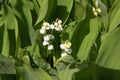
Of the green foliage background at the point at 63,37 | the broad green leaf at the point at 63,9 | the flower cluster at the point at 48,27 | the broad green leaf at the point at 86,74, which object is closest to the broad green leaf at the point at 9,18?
the green foliage background at the point at 63,37

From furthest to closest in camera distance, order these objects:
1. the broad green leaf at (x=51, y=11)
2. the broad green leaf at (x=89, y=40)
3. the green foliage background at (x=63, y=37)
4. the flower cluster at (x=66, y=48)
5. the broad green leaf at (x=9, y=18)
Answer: the broad green leaf at (x=51, y=11) → the broad green leaf at (x=9, y=18) → the broad green leaf at (x=89, y=40) → the flower cluster at (x=66, y=48) → the green foliage background at (x=63, y=37)

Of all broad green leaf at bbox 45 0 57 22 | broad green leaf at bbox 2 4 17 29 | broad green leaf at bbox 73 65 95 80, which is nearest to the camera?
broad green leaf at bbox 73 65 95 80

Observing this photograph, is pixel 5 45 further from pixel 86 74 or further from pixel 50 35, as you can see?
pixel 86 74

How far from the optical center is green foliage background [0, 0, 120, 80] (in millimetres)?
1642

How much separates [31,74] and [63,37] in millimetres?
459

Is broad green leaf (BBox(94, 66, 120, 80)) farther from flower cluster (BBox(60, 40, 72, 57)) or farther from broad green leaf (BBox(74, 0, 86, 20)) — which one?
broad green leaf (BBox(74, 0, 86, 20))

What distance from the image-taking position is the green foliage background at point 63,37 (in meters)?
1.64

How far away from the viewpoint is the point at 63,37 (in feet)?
6.87

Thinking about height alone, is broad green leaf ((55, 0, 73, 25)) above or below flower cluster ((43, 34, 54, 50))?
above

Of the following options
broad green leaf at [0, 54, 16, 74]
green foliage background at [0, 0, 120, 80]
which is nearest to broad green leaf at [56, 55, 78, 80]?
green foliage background at [0, 0, 120, 80]

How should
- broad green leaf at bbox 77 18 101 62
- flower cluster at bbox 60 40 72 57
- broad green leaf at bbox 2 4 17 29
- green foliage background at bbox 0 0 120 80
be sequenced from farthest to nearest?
broad green leaf at bbox 2 4 17 29 → broad green leaf at bbox 77 18 101 62 → flower cluster at bbox 60 40 72 57 → green foliage background at bbox 0 0 120 80

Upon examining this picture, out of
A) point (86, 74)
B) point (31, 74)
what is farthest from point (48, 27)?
point (86, 74)

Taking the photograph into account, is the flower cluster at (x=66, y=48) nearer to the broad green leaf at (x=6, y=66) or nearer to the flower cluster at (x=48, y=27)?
the flower cluster at (x=48, y=27)

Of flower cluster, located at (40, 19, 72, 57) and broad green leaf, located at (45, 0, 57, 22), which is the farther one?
broad green leaf, located at (45, 0, 57, 22)
